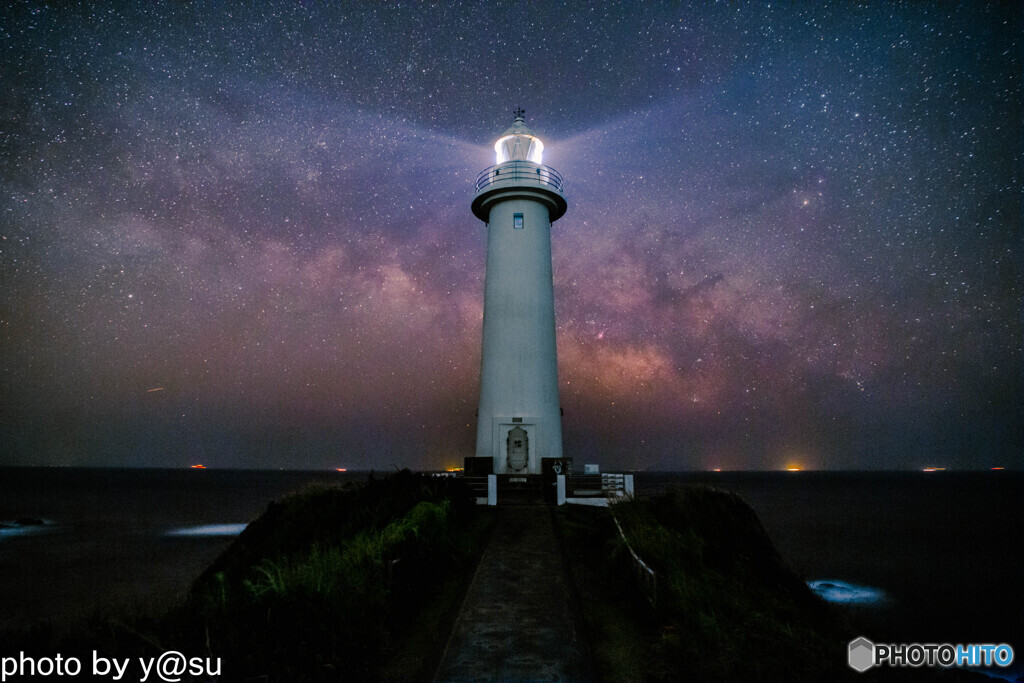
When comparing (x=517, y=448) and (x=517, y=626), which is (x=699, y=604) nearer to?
(x=517, y=626)

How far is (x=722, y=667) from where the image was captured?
5.32 meters

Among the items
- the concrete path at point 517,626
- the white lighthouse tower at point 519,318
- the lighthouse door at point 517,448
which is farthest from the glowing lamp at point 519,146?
the concrete path at point 517,626

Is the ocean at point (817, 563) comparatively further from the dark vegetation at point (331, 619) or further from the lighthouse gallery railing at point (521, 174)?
the lighthouse gallery railing at point (521, 174)

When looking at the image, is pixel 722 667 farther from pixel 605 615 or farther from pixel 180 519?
pixel 180 519

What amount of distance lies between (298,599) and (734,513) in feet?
36.0

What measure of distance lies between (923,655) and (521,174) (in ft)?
56.7

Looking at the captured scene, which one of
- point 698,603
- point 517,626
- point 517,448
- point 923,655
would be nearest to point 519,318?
point 517,448

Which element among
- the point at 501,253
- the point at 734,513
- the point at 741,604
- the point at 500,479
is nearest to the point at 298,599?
the point at 741,604

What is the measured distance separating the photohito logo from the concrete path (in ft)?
10.4

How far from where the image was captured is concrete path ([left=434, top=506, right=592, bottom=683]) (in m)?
5.28

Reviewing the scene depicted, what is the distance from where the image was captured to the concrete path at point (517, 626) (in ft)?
17.3

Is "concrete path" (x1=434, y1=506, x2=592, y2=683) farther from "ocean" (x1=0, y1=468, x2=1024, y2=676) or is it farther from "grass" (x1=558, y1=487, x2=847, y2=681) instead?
"ocean" (x1=0, y1=468, x2=1024, y2=676)

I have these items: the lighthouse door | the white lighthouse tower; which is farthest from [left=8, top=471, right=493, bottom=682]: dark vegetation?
the white lighthouse tower

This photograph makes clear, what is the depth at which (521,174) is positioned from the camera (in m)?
20.9
